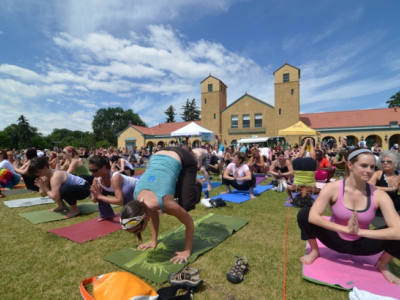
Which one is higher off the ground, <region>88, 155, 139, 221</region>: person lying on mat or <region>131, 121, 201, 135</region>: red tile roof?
<region>131, 121, 201, 135</region>: red tile roof

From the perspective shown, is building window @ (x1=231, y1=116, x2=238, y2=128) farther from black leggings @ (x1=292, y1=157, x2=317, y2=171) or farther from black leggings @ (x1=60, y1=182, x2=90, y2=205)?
black leggings @ (x1=60, y1=182, x2=90, y2=205)

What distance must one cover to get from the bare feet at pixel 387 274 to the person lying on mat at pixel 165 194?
2.14 meters

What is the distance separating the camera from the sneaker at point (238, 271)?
92.7 inches

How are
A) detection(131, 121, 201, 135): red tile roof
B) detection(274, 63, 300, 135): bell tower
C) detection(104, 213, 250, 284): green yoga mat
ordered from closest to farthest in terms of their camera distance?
detection(104, 213, 250, 284): green yoga mat → detection(274, 63, 300, 135): bell tower → detection(131, 121, 201, 135): red tile roof

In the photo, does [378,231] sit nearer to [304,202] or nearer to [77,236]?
[304,202]

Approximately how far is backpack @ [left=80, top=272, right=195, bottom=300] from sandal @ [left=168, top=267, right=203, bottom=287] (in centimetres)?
8

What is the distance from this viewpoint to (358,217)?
7.64 feet

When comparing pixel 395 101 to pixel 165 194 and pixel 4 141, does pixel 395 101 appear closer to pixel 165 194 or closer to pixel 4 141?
pixel 165 194

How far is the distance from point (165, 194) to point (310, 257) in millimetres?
1942

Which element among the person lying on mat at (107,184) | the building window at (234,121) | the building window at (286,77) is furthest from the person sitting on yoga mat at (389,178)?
the building window at (234,121)

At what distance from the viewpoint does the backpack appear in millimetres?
1841

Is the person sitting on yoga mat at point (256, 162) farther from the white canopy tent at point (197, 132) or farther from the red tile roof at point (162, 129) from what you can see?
the red tile roof at point (162, 129)

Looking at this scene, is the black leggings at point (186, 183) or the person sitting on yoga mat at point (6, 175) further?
the person sitting on yoga mat at point (6, 175)

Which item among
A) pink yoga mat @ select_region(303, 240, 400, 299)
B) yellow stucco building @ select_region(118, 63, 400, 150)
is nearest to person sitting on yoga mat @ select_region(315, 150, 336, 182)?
pink yoga mat @ select_region(303, 240, 400, 299)
